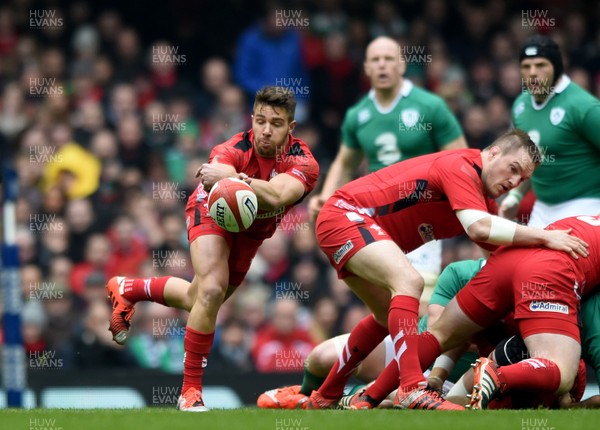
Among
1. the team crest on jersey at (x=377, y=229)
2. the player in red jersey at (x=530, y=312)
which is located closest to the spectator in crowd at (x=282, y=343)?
the player in red jersey at (x=530, y=312)

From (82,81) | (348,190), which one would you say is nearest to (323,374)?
(348,190)

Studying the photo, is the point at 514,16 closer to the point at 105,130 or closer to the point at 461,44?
the point at 461,44

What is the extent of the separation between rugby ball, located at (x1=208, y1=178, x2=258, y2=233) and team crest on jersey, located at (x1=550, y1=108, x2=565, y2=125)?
2.63 metres

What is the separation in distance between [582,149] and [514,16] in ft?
15.6

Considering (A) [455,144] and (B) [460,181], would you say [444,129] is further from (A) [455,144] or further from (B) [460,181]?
(B) [460,181]

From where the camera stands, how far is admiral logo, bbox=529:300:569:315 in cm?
628

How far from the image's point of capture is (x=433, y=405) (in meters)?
6.20

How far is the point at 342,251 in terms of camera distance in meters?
6.77

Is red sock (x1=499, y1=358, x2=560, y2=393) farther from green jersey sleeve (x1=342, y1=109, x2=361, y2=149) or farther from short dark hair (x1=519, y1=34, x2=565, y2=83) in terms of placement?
green jersey sleeve (x1=342, y1=109, x2=361, y2=149)

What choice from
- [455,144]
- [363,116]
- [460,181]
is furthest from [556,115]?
[460,181]

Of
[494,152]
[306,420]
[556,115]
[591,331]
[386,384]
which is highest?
[556,115]

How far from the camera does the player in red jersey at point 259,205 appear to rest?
22.3ft

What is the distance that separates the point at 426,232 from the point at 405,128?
1.98 m

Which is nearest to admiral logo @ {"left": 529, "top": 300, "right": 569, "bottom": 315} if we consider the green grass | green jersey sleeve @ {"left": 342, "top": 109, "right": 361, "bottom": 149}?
the green grass
